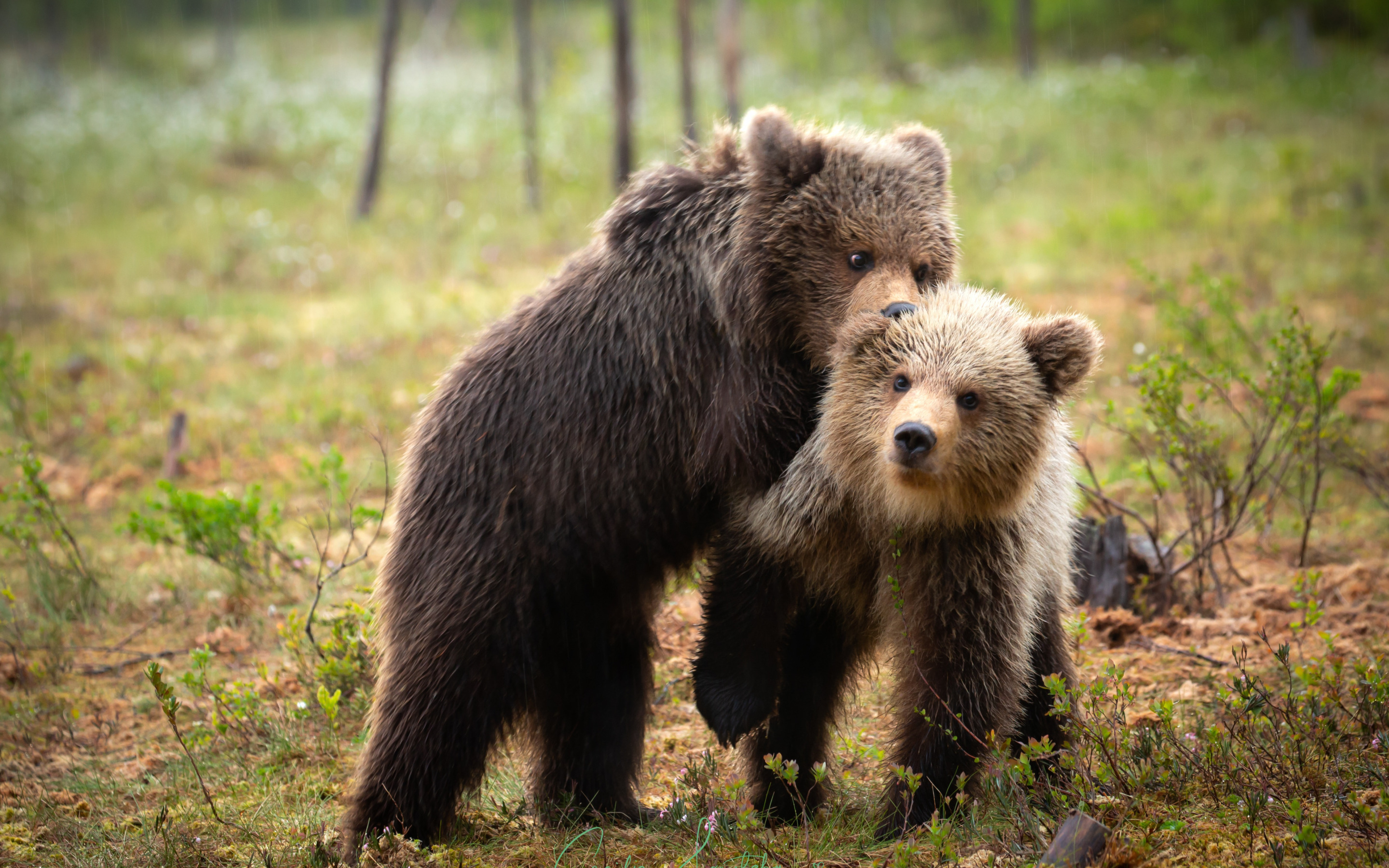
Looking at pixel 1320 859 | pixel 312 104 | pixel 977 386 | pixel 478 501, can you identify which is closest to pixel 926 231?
pixel 977 386

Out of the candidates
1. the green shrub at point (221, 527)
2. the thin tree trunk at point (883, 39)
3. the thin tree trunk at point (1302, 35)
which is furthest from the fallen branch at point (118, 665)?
the thin tree trunk at point (1302, 35)

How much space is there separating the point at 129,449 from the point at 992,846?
24.3ft

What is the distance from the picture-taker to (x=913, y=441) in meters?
3.04

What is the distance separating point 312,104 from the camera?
1030 inches

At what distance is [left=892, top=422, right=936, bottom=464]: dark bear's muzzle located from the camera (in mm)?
3039

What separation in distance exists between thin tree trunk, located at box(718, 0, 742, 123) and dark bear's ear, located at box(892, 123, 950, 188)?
12.1 meters

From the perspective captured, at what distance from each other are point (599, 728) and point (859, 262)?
77.6 inches

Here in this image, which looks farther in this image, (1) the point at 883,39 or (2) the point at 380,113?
(1) the point at 883,39

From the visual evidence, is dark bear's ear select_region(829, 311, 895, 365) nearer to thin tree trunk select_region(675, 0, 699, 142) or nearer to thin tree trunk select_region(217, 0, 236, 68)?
thin tree trunk select_region(675, 0, 699, 142)

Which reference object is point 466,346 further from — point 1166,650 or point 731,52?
point 731,52

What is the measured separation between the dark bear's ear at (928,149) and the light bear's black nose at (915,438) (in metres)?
1.53

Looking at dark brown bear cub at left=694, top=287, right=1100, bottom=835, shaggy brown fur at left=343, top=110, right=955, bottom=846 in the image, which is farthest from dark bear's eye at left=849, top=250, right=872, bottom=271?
dark brown bear cub at left=694, top=287, right=1100, bottom=835

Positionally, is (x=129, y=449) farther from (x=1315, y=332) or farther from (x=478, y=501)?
(x=1315, y=332)

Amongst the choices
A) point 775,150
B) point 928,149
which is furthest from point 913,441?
point 928,149
